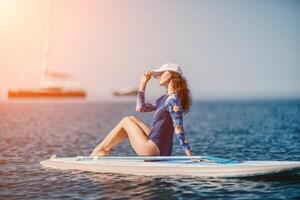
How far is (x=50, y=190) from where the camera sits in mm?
13719

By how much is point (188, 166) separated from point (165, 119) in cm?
155

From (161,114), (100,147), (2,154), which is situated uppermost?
(161,114)

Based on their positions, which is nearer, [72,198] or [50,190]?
[72,198]

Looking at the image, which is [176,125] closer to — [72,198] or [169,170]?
[169,170]

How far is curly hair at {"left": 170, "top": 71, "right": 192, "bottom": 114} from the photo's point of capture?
13.5 meters

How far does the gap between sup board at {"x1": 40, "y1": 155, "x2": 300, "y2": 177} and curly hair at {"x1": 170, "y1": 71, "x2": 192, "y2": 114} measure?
148 centimetres

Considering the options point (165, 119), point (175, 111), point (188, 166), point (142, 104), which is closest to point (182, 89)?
point (175, 111)

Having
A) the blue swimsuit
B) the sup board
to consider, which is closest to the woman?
the blue swimsuit

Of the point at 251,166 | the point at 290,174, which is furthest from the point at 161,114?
the point at 290,174

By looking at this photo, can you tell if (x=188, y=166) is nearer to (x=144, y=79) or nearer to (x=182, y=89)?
(x=182, y=89)

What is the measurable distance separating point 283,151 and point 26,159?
11.7 m

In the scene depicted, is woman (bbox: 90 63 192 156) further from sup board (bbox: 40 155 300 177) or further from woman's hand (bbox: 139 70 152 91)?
sup board (bbox: 40 155 300 177)

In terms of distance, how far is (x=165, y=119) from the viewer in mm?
13625

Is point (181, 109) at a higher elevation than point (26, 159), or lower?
higher
